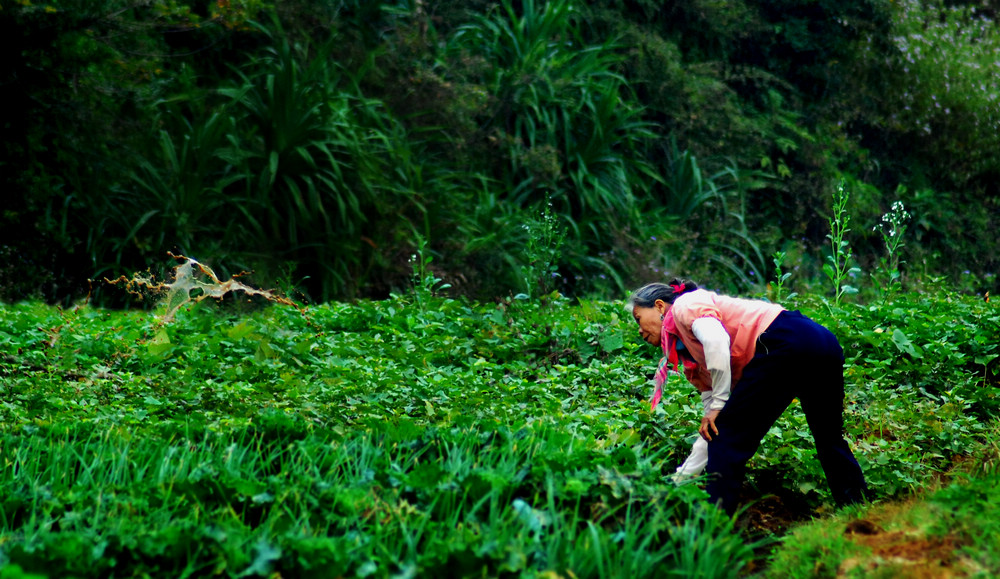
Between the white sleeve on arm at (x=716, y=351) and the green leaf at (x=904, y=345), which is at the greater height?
the white sleeve on arm at (x=716, y=351)

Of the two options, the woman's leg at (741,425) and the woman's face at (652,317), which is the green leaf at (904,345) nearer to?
the woman's leg at (741,425)

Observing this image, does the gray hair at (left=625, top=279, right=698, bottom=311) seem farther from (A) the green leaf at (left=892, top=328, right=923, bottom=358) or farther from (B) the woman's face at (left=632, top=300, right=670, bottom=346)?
(A) the green leaf at (left=892, top=328, right=923, bottom=358)

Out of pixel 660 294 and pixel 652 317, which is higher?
pixel 660 294

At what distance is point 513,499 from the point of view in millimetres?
3332

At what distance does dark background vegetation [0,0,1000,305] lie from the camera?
30.2 feet

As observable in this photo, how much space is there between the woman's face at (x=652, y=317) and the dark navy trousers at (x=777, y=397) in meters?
0.41

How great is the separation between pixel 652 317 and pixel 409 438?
115cm

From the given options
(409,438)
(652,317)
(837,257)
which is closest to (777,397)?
(652,317)

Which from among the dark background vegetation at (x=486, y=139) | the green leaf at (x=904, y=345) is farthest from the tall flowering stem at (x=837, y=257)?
the dark background vegetation at (x=486, y=139)

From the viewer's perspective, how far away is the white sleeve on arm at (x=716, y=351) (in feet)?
12.5

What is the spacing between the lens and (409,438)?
3902 millimetres

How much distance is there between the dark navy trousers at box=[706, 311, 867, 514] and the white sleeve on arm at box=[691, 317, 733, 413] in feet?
0.25

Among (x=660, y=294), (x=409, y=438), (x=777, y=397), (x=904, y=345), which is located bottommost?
(x=904, y=345)

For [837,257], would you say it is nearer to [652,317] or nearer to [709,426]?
[652,317]
